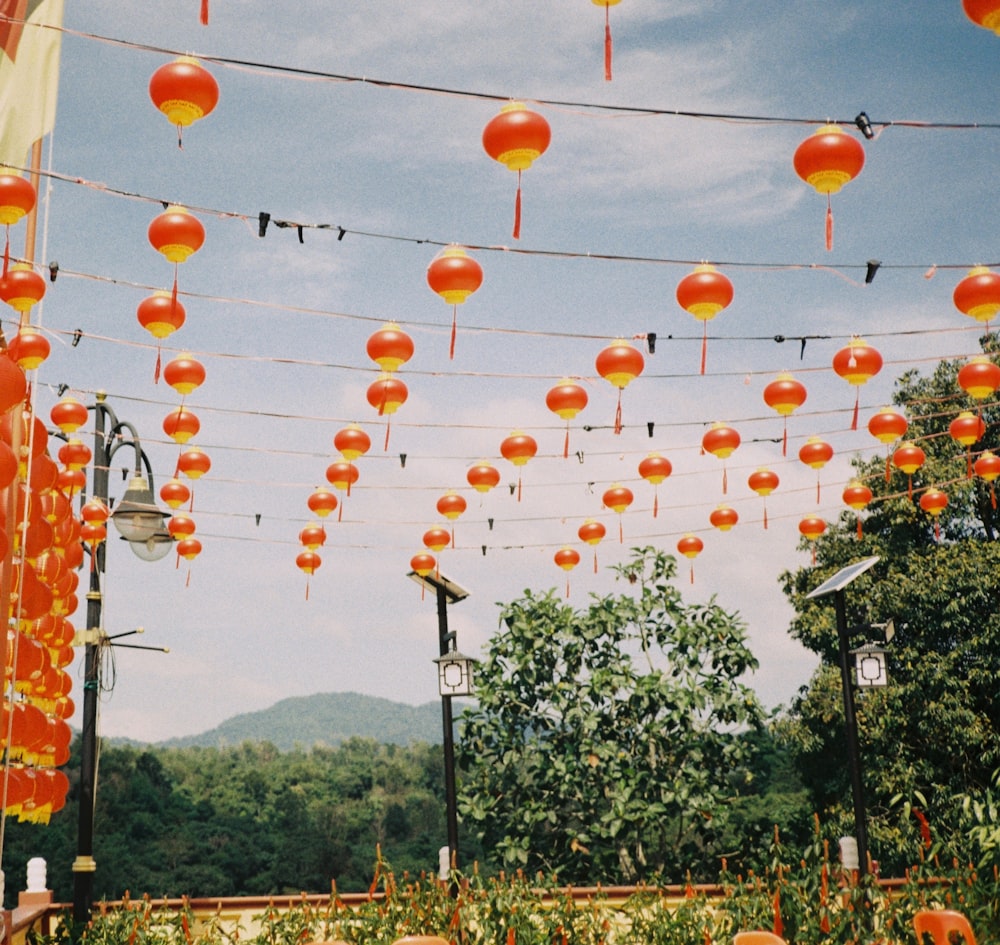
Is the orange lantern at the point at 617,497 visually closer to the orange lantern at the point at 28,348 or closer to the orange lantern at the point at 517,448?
the orange lantern at the point at 517,448

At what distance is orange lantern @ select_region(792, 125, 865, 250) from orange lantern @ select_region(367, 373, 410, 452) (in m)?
3.46

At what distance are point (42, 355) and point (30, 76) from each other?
161cm

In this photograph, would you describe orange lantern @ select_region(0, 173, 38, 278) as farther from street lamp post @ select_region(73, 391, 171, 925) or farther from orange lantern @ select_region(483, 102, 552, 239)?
street lamp post @ select_region(73, 391, 171, 925)

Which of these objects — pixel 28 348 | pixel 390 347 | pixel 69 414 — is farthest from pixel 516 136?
pixel 69 414

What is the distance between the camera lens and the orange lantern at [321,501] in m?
9.78

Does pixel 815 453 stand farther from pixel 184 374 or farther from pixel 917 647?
pixel 917 647

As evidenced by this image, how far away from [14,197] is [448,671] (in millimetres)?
5545

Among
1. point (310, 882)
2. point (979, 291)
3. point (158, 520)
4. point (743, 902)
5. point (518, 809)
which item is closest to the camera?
point (979, 291)

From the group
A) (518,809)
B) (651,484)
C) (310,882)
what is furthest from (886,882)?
(310,882)

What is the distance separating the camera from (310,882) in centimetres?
2434

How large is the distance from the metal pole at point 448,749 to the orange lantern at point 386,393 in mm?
2657

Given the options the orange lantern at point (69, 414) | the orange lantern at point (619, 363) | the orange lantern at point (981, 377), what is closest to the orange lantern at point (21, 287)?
the orange lantern at point (69, 414)

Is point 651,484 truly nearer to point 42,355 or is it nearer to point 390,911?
point 390,911

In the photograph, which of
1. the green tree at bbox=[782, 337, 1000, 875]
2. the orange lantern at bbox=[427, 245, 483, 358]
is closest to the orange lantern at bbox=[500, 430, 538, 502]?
the orange lantern at bbox=[427, 245, 483, 358]
